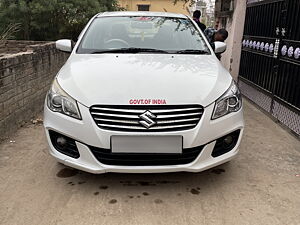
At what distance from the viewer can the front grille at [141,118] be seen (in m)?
2.67

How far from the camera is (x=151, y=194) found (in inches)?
117

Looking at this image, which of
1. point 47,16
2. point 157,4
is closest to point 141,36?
point 47,16

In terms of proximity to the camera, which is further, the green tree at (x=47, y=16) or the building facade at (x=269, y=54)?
the green tree at (x=47, y=16)

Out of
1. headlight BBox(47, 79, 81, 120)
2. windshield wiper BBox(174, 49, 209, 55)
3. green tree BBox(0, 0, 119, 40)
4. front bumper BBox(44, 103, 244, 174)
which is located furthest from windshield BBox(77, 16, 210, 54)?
green tree BBox(0, 0, 119, 40)

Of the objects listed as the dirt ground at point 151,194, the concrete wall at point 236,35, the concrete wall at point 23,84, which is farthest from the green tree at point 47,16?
the dirt ground at point 151,194

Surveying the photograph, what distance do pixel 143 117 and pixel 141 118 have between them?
18 millimetres

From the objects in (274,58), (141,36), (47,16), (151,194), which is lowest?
(151,194)

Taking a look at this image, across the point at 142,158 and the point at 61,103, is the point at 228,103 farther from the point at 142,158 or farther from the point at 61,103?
the point at 61,103

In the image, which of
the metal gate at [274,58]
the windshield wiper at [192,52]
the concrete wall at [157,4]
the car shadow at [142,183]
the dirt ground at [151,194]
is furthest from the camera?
the concrete wall at [157,4]

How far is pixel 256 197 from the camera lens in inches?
116

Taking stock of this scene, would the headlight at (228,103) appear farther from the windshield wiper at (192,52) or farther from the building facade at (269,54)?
the building facade at (269,54)

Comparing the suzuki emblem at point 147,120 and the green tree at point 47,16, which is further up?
the green tree at point 47,16

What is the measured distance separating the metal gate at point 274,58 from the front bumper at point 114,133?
212 cm

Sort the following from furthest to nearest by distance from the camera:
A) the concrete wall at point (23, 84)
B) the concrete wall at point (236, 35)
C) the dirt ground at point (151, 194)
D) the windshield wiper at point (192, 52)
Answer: the concrete wall at point (236, 35), the concrete wall at point (23, 84), the windshield wiper at point (192, 52), the dirt ground at point (151, 194)
